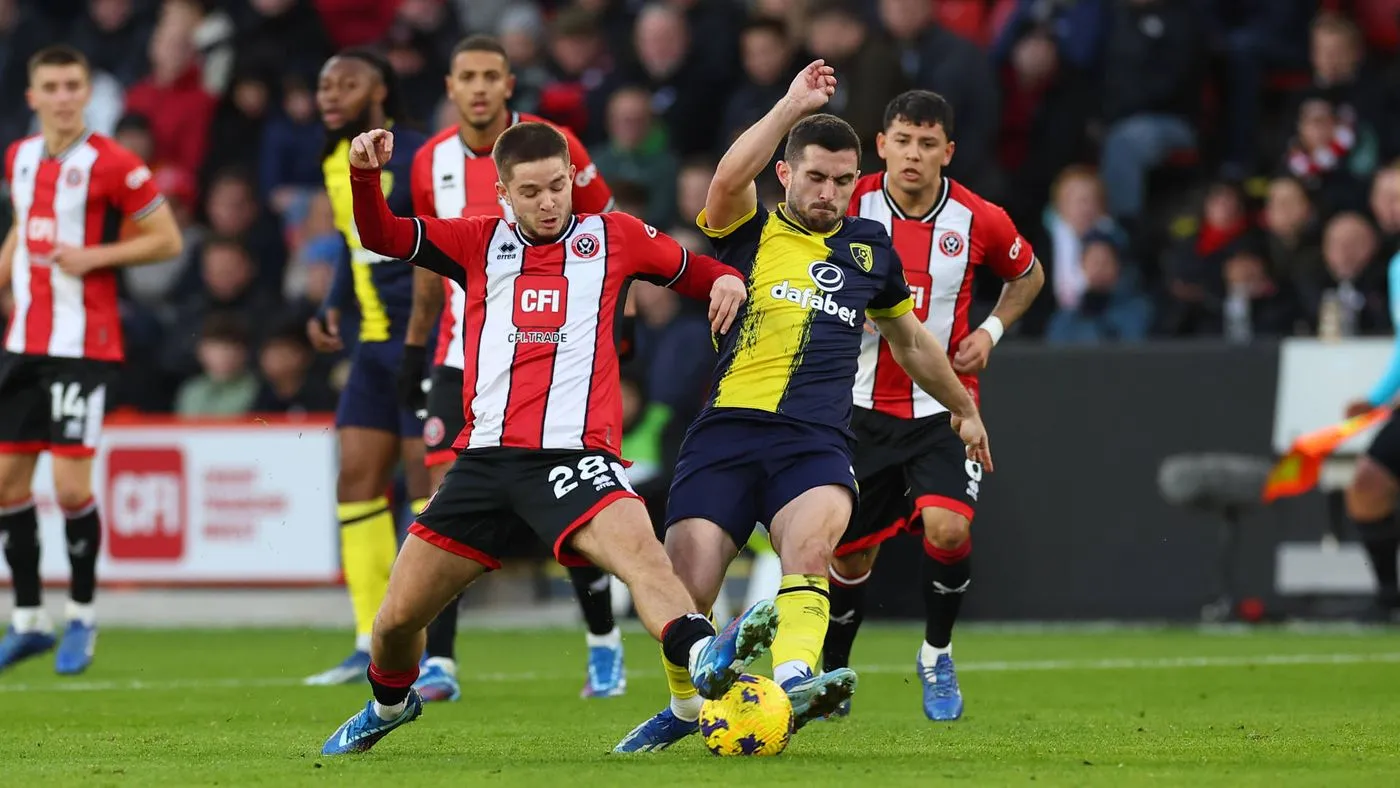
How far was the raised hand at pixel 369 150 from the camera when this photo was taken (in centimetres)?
645

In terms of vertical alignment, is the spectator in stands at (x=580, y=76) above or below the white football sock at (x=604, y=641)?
above

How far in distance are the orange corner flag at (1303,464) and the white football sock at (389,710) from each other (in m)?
7.40

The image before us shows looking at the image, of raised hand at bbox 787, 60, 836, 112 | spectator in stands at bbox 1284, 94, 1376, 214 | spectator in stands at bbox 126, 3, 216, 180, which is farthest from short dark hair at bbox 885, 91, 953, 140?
spectator in stands at bbox 126, 3, 216, 180

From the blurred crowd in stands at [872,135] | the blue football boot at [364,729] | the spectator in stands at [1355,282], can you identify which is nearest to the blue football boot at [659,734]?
the blue football boot at [364,729]

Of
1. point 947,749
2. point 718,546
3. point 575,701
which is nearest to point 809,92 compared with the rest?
point 718,546

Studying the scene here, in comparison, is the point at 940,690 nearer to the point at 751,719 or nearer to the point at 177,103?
the point at 751,719

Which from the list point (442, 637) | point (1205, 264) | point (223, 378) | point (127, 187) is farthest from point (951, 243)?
point (223, 378)

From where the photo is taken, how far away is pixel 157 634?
1336 centimetres

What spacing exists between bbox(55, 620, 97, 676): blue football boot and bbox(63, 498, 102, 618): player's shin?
0.04m

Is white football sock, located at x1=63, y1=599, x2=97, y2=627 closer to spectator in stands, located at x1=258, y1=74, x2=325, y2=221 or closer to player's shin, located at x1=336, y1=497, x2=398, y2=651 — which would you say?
player's shin, located at x1=336, y1=497, x2=398, y2=651

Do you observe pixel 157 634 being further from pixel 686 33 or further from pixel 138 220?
pixel 686 33

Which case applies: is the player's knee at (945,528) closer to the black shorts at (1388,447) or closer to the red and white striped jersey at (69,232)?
the red and white striped jersey at (69,232)

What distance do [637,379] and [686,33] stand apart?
337 cm

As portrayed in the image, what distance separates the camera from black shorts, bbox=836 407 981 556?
8.38 meters
